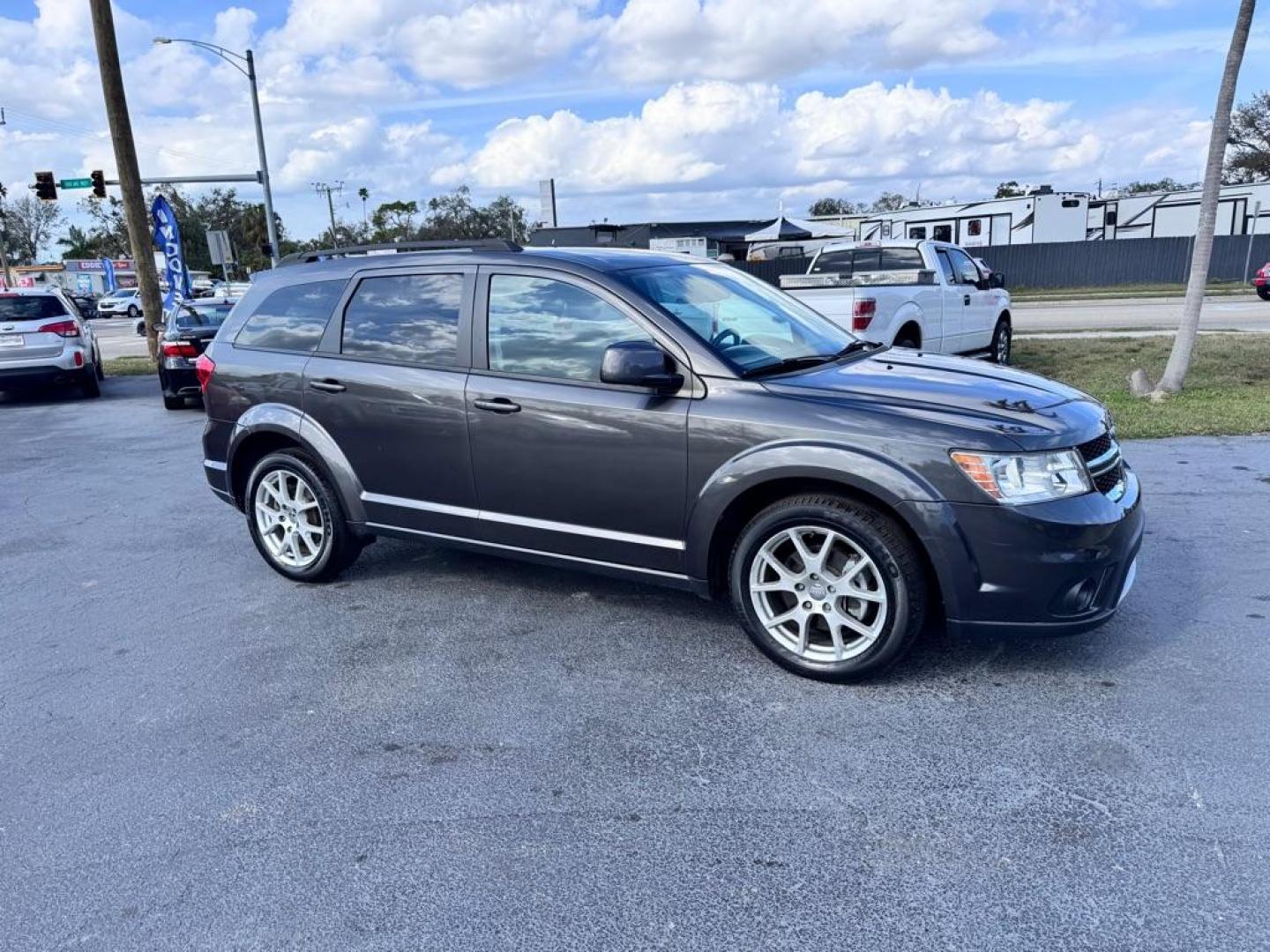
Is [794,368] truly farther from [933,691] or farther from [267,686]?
[267,686]

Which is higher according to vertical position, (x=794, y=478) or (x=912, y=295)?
(x=912, y=295)

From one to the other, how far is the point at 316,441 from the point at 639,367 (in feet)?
6.98

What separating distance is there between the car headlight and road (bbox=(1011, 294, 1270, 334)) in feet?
54.4

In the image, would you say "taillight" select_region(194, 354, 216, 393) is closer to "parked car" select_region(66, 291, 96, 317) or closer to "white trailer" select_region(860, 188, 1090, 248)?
"parked car" select_region(66, 291, 96, 317)

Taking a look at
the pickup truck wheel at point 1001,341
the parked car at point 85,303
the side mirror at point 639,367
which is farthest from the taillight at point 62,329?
the pickup truck wheel at point 1001,341

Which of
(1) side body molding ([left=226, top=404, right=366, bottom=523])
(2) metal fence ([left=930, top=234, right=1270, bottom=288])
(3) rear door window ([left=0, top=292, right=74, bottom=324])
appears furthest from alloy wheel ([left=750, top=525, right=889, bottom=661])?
(2) metal fence ([left=930, top=234, right=1270, bottom=288])

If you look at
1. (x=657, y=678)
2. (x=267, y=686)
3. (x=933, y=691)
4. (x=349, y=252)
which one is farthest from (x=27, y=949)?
(x=349, y=252)

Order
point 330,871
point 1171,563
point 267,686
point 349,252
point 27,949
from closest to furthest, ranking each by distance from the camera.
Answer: point 27,949, point 330,871, point 267,686, point 1171,563, point 349,252

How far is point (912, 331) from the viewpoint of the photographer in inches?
436

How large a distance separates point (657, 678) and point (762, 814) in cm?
108

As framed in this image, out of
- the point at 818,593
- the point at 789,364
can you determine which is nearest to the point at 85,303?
the point at 789,364

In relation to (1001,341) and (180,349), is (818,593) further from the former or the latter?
(180,349)

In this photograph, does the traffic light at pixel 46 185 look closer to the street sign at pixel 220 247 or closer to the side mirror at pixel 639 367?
the street sign at pixel 220 247

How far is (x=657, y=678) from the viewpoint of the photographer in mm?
4105
